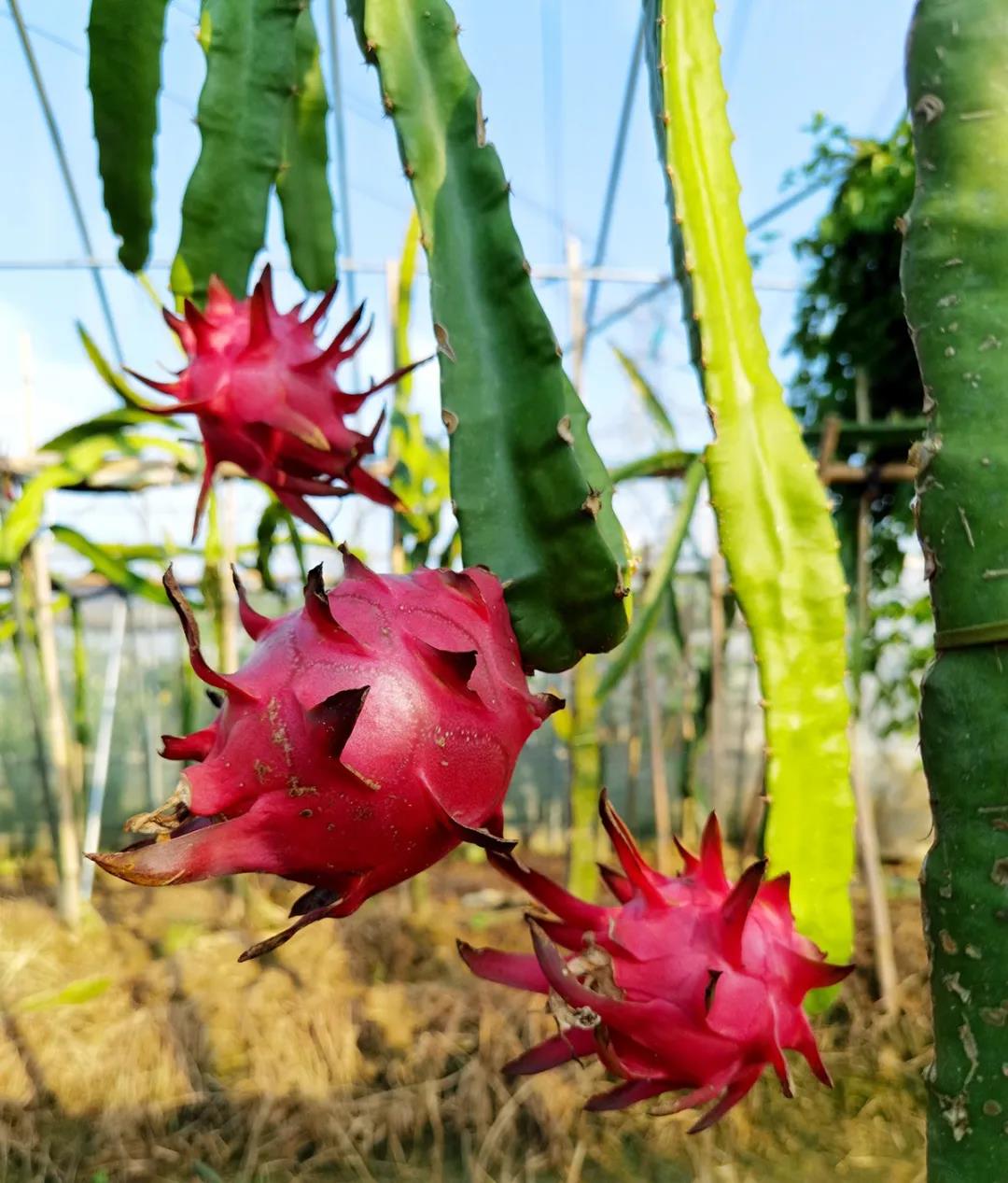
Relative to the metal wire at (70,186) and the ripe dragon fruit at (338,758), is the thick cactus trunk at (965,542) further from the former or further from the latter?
the metal wire at (70,186)

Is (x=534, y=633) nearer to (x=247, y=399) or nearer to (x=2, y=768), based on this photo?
(x=247, y=399)

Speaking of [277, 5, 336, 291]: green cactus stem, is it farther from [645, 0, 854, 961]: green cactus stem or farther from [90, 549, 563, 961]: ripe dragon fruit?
[90, 549, 563, 961]: ripe dragon fruit

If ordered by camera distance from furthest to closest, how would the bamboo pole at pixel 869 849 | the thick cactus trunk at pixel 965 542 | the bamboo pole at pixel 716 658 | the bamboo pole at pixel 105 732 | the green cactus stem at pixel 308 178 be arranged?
the bamboo pole at pixel 105 732
the bamboo pole at pixel 716 658
the bamboo pole at pixel 869 849
the green cactus stem at pixel 308 178
the thick cactus trunk at pixel 965 542

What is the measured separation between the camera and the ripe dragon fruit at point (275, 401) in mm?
587

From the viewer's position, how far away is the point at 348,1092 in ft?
6.31

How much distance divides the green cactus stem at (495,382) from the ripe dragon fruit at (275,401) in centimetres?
8

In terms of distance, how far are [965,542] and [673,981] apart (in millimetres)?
268

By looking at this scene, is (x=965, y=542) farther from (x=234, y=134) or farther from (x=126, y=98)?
(x=126, y=98)

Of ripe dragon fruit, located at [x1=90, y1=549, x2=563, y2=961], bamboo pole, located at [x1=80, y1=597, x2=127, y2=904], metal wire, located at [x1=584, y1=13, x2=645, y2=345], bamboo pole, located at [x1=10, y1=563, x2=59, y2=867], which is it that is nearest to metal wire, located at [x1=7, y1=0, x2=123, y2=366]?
bamboo pole, located at [x1=10, y1=563, x2=59, y2=867]

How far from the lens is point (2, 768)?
16.6 feet

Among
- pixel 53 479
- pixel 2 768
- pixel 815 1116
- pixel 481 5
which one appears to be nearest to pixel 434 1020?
pixel 815 1116

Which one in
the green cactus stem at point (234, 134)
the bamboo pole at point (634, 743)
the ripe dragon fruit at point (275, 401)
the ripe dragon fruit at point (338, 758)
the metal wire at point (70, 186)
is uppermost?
the metal wire at point (70, 186)

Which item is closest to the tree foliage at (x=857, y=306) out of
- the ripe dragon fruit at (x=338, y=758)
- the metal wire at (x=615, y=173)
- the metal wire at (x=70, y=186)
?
the metal wire at (x=615, y=173)

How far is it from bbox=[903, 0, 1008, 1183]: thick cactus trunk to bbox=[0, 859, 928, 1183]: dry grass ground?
1.54 meters
